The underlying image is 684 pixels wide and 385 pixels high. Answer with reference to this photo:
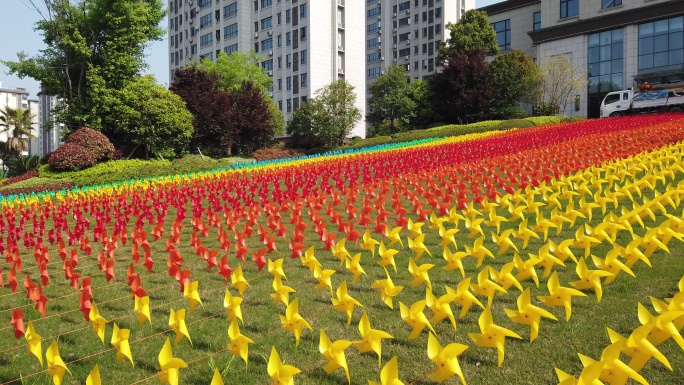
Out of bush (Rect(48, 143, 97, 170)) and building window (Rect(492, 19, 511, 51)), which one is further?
building window (Rect(492, 19, 511, 51))

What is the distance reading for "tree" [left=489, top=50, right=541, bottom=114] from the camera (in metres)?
33.8

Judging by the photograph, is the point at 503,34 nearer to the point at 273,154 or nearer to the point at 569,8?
the point at 569,8

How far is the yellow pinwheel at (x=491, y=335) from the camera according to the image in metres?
3.02

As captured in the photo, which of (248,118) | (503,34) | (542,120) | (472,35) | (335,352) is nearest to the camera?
(335,352)

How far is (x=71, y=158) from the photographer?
756 inches

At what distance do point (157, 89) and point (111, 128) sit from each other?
3252mm

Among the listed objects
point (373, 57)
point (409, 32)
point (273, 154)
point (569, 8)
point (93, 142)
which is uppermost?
point (409, 32)

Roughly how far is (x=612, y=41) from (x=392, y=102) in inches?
631

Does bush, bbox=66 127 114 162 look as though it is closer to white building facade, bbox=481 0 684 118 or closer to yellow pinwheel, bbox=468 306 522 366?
yellow pinwheel, bbox=468 306 522 366

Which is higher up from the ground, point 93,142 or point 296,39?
point 296,39

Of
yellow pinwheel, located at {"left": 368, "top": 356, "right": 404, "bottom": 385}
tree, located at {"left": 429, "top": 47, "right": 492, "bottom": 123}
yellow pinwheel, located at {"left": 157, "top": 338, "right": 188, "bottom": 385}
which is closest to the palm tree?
tree, located at {"left": 429, "top": 47, "right": 492, "bottom": 123}

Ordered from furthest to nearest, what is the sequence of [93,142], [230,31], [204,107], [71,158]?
[230,31], [204,107], [93,142], [71,158]

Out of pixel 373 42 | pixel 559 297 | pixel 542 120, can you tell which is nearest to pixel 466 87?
pixel 542 120

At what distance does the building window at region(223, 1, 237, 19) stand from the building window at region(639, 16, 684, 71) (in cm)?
4256
